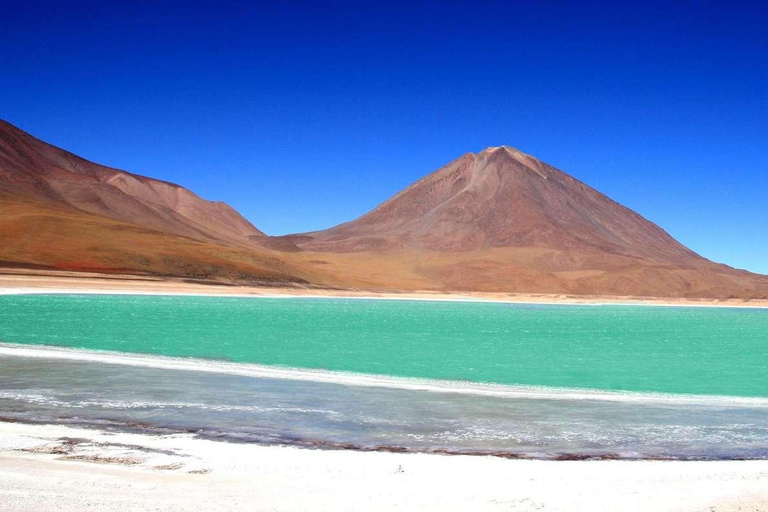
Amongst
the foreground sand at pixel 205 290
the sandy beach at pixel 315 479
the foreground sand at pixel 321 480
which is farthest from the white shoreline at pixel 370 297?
the foreground sand at pixel 321 480

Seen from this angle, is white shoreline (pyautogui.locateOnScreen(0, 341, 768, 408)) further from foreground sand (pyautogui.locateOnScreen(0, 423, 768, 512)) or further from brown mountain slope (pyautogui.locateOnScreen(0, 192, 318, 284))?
brown mountain slope (pyautogui.locateOnScreen(0, 192, 318, 284))

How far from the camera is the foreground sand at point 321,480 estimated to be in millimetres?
7074

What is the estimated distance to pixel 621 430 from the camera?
11.6 metres

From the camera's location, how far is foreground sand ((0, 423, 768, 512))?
23.2 feet

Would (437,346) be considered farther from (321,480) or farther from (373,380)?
(321,480)

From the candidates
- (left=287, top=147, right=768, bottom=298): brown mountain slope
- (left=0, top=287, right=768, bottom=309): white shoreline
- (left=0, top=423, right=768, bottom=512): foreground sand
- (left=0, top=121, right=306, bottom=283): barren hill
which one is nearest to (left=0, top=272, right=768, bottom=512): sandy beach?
(left=0, top=423, right=768, bottom=512): foreground sand

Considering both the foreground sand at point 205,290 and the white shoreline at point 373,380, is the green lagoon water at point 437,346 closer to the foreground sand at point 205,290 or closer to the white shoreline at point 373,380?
the white shoreline at point 373,380

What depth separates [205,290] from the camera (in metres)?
74.4

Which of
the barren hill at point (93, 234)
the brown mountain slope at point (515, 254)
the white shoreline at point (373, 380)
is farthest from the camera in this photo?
the brown mountain slope at point (515, 254)

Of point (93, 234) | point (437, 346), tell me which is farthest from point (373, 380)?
point (93, 234)

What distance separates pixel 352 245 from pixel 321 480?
16211 centimetres

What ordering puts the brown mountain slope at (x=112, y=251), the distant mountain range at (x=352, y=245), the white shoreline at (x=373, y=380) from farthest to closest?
the distant mountain range at (x=352, y=245)
the brown mountain slope at (x=112, y=251)
the white shoreline at (x=373, y=380)

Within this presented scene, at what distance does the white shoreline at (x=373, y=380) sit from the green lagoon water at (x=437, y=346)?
0.82 m

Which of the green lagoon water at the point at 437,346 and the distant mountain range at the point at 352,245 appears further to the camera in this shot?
the distant mountain range at the point at 352,245
